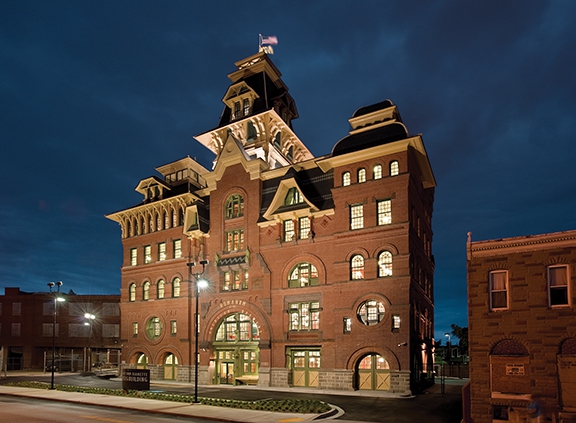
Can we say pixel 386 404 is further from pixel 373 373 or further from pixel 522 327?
pixel 522 327

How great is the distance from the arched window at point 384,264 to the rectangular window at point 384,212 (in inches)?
88.5

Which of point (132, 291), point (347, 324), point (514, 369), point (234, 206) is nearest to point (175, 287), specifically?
point (132, 291)

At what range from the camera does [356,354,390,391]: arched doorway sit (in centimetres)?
3294

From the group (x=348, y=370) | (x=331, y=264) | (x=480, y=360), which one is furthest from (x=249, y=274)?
(x=480, y=360)

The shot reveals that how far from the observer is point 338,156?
36.9m

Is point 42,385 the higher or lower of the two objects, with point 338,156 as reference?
lower

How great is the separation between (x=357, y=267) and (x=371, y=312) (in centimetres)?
340

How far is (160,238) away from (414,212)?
83.6 feet

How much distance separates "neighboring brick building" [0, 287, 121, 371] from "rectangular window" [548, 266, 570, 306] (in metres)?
64.4

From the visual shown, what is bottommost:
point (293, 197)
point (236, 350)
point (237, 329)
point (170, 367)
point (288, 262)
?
point (170, 367)

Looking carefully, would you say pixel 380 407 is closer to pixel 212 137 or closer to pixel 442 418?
pixel 442 418

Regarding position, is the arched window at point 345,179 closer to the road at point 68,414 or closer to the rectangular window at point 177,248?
the rectangular window at point 177,248

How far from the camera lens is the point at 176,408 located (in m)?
25.2

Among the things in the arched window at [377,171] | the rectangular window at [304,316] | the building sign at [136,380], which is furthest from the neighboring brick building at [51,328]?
the arched window at [377,171]
